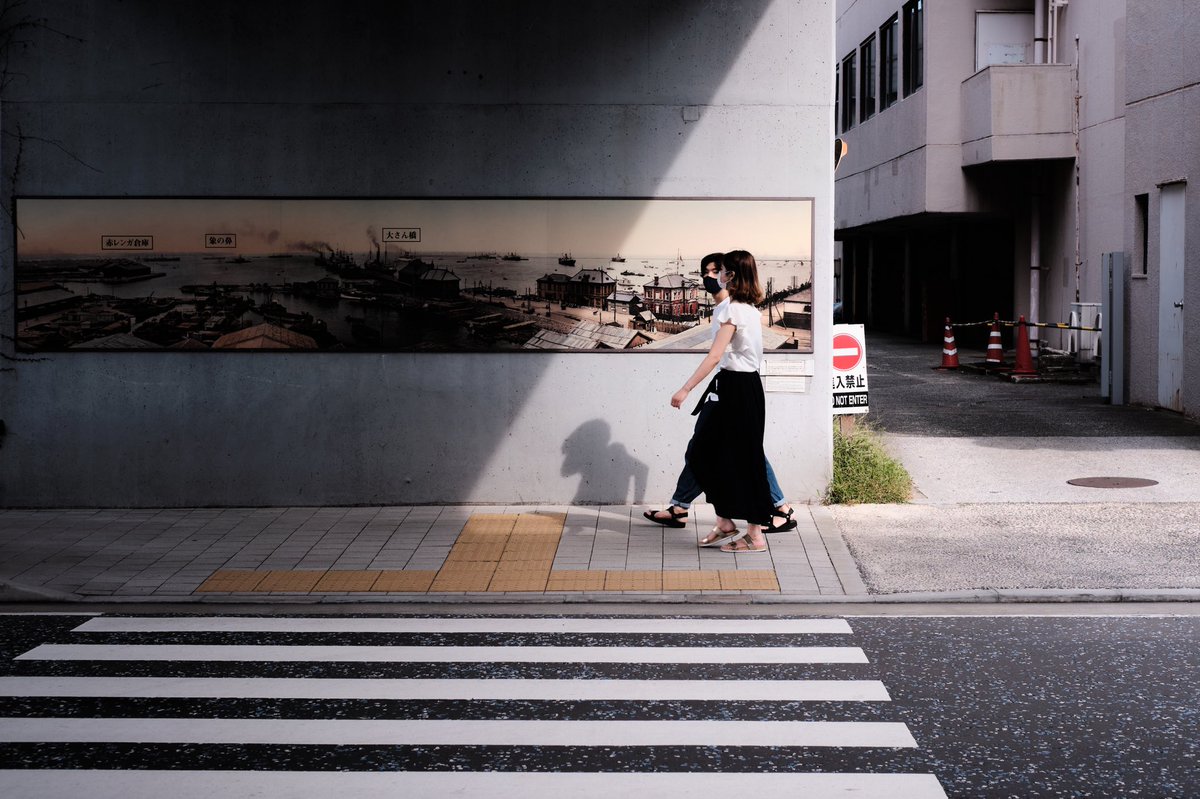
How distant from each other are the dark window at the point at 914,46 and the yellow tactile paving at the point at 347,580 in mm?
22624

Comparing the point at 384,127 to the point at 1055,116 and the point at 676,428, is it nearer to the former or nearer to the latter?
the point at 676,428

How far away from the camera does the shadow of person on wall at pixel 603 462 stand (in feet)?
36.8

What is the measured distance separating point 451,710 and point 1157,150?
14217mm

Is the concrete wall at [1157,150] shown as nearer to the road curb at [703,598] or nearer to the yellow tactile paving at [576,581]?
the road curb at [703,598]

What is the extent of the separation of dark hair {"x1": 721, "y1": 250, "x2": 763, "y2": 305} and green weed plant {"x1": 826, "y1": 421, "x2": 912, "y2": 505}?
2.49 meters

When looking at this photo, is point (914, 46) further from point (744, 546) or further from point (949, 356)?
point (744, 546)

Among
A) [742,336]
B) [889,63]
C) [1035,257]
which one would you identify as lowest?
[742,336]

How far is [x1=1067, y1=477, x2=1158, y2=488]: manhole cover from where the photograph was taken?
11883 millimetres

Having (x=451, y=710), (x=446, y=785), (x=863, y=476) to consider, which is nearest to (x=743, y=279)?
(x=863, y=476)

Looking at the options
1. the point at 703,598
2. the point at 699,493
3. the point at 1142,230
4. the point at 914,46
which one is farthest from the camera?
the point at 914,46

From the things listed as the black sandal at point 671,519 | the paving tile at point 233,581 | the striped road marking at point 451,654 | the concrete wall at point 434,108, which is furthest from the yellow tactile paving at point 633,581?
the concrete wall at point 434,108

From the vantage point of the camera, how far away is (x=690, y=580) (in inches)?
343

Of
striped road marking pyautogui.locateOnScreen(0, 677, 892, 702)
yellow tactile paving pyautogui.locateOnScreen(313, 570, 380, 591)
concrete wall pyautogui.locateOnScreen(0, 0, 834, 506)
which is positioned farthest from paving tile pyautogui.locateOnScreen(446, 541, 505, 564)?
striped road marking pyautogui.locateOnScreen(0, 677, 892, 702)

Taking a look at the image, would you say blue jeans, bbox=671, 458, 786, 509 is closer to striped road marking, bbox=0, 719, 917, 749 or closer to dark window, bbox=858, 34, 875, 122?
striped road marking, bbox=0, 719, 917, 749
